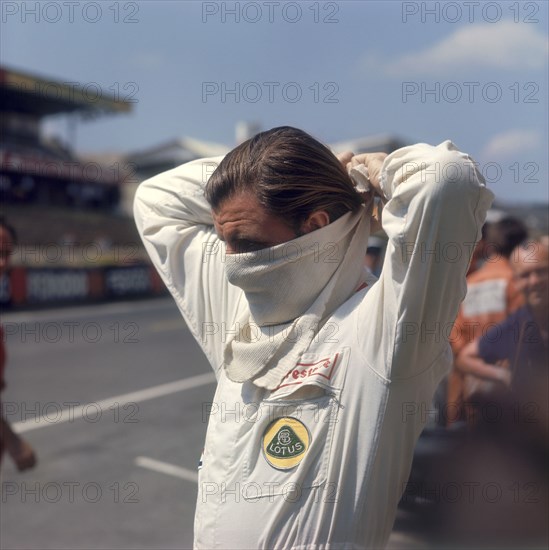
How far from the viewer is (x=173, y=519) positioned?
13.1ft

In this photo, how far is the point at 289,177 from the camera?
4.33 ft

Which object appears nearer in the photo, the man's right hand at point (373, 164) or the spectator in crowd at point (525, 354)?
the man's right hand at point (373, 164)

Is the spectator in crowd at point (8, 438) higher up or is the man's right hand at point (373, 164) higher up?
the man's right hand at point (373, 164)

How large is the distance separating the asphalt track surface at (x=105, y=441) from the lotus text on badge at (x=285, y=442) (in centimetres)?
269

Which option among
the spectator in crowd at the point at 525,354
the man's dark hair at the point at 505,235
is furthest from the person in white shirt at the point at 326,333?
the man's dark hair at the point at 505,235

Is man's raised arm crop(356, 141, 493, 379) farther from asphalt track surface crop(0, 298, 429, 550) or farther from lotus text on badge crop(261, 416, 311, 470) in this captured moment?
asphalt track surface crop(0, 298, 429, 550)

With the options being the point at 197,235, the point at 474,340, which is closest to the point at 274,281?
the point at 197,235

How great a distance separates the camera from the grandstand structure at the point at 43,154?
29.9 m

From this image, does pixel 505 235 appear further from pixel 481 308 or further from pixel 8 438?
pixel 8 438

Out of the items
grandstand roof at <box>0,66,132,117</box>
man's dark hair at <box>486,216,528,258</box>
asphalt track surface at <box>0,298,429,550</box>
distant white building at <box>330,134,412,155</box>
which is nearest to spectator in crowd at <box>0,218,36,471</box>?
asphalt track surface at <box>0,298,429,550</box>

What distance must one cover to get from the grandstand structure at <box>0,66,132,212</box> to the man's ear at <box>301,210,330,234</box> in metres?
29.2

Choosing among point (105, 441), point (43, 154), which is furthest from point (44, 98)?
point (105, 441)

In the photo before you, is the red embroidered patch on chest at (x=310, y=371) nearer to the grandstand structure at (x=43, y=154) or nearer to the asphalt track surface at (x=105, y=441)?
the asphalt track surface at (x=105, y=441)

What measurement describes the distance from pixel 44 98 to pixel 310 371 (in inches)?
1393
